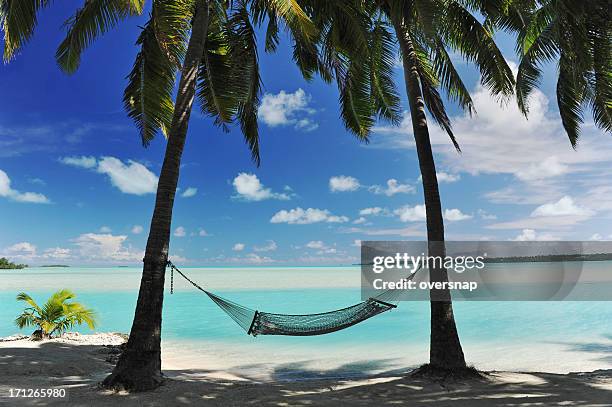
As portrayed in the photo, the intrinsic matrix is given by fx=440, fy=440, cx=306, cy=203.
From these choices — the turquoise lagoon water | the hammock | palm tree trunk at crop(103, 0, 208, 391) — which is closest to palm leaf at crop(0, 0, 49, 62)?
palm tree trunk at crop(103, 0, 208, 391)

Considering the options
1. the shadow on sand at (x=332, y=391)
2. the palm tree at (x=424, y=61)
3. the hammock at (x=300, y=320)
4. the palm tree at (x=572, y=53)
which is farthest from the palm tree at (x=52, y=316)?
the palm tree at (x=572, y=53)

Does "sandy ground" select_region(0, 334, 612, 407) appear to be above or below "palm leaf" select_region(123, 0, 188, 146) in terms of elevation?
below

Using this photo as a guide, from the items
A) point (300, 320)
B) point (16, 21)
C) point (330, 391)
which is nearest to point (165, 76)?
point (16, 21)

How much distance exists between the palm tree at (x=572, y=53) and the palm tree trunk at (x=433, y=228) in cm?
104

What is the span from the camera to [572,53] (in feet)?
11.8

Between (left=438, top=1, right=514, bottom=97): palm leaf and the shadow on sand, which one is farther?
(left=438, top=1, right=514, bottom=97): palm leaf

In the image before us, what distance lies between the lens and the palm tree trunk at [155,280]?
3562 millimetres

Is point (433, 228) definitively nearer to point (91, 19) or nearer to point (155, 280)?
point (155, 280)

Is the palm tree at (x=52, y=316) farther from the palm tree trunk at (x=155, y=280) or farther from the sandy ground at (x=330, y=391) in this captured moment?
the palm tree trunk at (x=155, y=280)

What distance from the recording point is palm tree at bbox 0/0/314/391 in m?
3.65

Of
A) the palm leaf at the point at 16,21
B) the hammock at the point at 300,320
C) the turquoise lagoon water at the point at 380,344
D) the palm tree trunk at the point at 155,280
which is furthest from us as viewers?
the turquoise lagoon water at the point at 380,344

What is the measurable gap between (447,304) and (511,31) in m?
3.24

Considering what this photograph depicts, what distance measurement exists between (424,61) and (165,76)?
3.18 metres

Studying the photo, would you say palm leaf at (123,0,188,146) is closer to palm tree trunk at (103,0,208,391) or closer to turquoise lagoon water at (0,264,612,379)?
palm tree trunk at (103,0,208,391)
